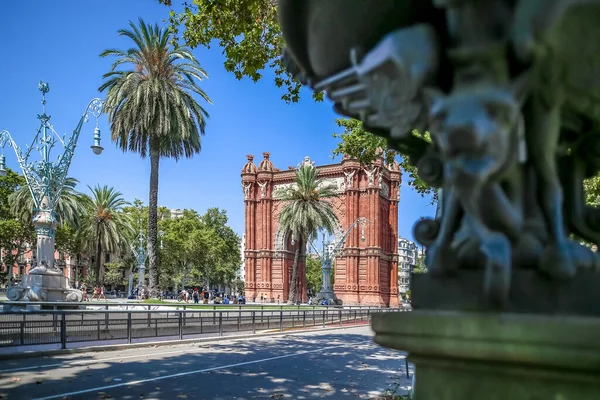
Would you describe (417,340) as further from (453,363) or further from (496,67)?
(496,67)

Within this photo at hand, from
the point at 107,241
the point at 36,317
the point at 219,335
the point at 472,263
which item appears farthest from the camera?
the point at 107,241

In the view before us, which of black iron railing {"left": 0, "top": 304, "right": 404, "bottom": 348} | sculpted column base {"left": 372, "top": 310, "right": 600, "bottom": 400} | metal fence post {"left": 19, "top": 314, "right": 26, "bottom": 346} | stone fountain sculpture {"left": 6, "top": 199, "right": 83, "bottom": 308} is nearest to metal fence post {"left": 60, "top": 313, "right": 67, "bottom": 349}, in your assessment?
black iron railing {"left": 0, "top": 304, "right": 404, "bottom": 348}

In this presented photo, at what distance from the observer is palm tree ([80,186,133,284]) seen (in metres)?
51.6

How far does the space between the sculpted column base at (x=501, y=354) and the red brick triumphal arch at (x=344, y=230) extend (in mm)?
49671

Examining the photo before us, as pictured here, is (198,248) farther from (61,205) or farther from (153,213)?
(153,213)

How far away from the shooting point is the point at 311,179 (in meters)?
42.4

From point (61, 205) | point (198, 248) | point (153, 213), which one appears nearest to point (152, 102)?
point (153, 213)

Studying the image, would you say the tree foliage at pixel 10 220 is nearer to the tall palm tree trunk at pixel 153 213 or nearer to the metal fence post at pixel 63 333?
the tall palm tree trunk at pixel 153 213

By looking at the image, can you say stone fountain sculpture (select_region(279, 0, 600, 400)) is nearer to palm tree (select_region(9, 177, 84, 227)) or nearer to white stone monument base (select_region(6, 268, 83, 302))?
white stone monument base (select_region(6, 268, 83, 302))

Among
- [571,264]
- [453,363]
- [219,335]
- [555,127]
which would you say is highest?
[555,127]

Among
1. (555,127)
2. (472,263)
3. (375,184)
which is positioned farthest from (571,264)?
(375,184)

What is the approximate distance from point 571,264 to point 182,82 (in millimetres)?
28740

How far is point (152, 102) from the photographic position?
27.3 meters

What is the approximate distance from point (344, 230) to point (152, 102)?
3134 cm
